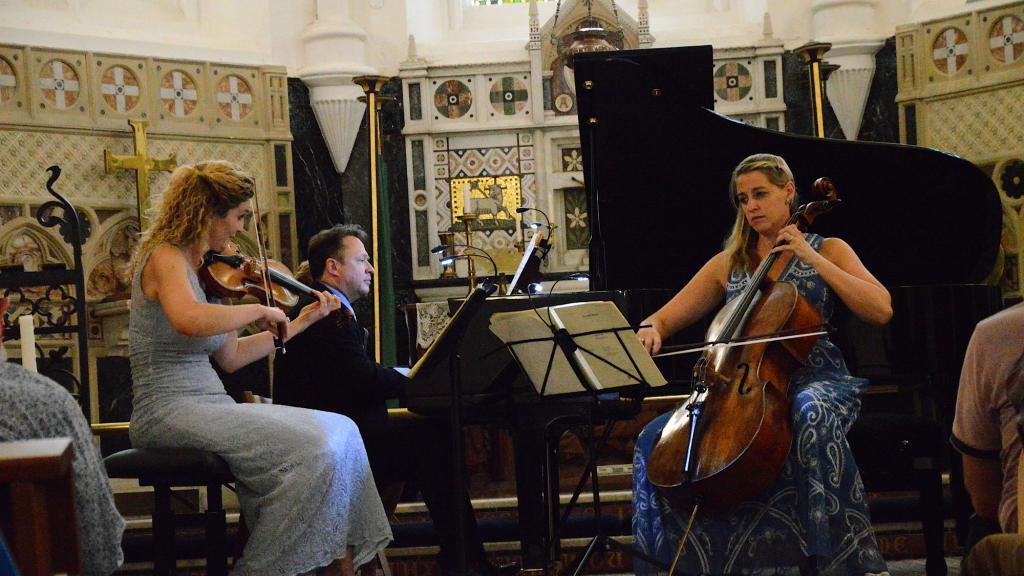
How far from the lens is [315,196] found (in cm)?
802

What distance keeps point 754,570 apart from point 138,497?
3097 mm

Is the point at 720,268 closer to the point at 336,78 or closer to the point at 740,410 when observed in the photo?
the point at 740,410

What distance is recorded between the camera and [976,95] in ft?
24.4

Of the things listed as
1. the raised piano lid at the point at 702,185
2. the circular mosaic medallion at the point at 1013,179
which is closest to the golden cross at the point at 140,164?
the raised piano lid at the point at 702,185

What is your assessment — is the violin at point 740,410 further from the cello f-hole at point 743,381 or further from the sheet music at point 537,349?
the sheet music at point 537,349

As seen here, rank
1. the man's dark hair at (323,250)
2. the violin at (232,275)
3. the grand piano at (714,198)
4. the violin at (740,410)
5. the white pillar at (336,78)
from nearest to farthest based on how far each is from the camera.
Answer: the violin at (740,410) → the violin at (232,275) → the man's dark hair at (323,250) → the grand piano at (714,198) → the white pillar at (336,78)

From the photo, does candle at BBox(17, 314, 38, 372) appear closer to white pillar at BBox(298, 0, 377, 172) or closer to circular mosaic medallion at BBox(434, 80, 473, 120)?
white pillar at BBox(298, 0, 377, 172)

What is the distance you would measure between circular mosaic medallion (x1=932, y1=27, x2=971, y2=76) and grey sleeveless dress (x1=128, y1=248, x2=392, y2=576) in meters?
5.50

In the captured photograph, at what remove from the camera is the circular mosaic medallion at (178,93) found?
7.70 meters

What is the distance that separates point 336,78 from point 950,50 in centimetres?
404

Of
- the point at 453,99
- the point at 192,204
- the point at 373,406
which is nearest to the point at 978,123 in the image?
the point at 453,99

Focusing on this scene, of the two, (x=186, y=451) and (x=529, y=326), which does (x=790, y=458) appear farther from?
(x=186, y=451)

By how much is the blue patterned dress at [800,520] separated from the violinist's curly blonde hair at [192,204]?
5.06 feet

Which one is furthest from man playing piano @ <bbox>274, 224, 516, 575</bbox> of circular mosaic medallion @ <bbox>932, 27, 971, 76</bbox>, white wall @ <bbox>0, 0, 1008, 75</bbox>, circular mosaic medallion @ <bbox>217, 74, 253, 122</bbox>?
circular mosaic medallion @ <bbox>932, 27, 971, 76</bbox>
